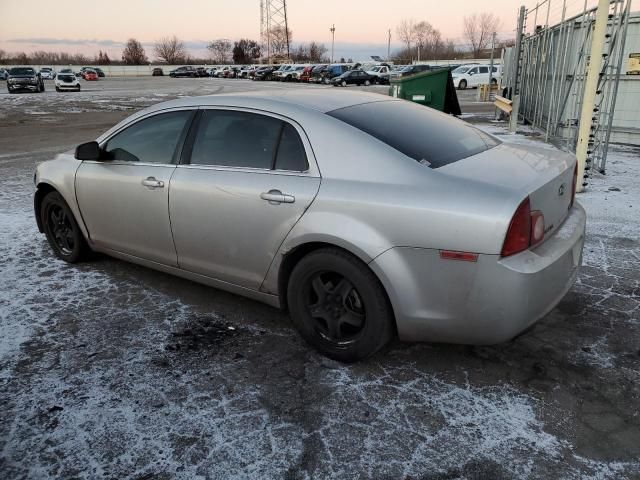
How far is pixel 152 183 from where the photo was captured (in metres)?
3.73

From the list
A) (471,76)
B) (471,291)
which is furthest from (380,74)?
(471,291)

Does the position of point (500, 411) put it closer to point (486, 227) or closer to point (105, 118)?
point (486, 227)

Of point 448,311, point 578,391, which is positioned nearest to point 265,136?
point 448,311

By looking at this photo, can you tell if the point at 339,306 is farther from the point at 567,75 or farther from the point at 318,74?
the point at 318,74

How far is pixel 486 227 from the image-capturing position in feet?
8.06

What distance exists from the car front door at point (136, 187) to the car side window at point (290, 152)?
2.95 feet

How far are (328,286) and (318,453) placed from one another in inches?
38.6

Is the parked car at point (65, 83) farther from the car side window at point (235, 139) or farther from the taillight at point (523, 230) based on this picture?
the taillight at point (523, 230)

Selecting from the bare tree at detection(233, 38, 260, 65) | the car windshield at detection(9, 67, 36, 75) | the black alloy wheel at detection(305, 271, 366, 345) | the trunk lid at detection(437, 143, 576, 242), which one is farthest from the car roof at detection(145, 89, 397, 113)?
the bare tree at detection(233, 38, 260, 65)

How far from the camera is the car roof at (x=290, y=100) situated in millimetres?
3301

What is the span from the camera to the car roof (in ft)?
10.8

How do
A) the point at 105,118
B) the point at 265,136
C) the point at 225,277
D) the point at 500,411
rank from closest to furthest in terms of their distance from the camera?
1. the point at 500,411
2. the point at 265,136
3. the point at 225,277
4. the point at 105,118

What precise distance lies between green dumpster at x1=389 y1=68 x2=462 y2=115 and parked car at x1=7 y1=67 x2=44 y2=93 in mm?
30576

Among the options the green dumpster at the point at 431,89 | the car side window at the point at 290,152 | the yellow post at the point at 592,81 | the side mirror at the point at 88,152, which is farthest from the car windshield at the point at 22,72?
the car side window at the point at 290,152
